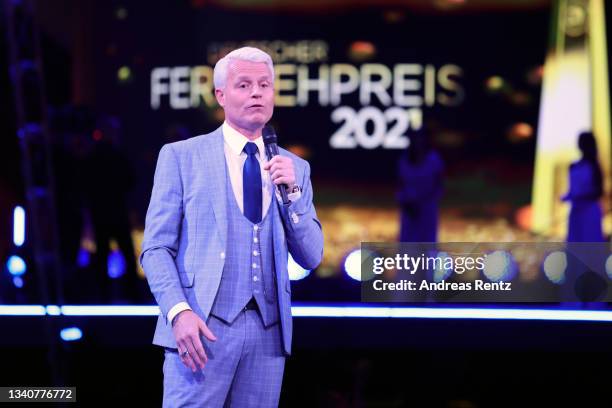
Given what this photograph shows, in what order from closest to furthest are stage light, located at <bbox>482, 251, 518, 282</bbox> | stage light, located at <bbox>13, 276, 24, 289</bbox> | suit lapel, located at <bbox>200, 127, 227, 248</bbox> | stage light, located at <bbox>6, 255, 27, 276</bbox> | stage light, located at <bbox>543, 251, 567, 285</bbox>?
suit lapel, located at <bbox>200, 127, 227, 248</bbox>, stage light, located at <bbox>482, 251, 518, 282</bbox>, stage light, located at <bbox>543, 251, 567, 285</bbox>, stage light, located at <bbox>13, 276, 24, 289</bbox>, stage light, located at <bbox>6, 255, 27, 276</bbox>

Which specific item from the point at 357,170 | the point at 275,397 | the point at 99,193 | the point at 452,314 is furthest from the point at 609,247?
the point at 275,397

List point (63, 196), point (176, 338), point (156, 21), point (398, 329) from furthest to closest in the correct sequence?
point (156, 21) → point (63, 196) → point (398, 329) → point (176, 338)

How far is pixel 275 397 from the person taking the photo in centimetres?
196

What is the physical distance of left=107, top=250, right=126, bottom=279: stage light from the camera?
5633 mm

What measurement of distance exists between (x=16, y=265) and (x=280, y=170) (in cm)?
Answer: 388

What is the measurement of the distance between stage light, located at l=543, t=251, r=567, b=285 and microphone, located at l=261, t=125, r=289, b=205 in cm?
299

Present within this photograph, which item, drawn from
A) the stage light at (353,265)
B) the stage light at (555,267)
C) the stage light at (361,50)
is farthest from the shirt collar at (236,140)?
the stage light at (361,50)

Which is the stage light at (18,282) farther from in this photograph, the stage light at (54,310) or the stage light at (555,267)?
the stage light at (555,267)

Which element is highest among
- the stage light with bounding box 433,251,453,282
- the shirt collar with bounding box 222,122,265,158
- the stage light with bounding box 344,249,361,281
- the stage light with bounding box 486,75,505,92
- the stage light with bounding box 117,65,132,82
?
the stage light with bounding box 117,65,132,82

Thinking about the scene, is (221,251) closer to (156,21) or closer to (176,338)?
(176,338)

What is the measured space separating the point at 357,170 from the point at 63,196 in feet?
7.51

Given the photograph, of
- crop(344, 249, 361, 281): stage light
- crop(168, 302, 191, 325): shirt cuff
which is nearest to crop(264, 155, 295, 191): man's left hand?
crop(168, 302, 191, 325): shirt cuff

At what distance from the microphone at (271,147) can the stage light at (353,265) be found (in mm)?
4639

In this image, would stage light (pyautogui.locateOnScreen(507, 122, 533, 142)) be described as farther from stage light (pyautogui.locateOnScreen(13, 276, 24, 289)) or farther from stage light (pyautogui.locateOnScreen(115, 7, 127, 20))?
stage light (pyautogui.locateOnScreen(13, 276, 24, 289))
